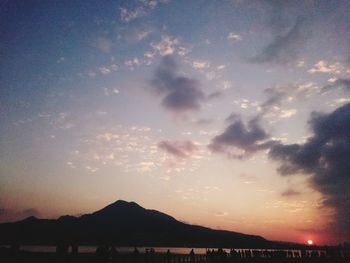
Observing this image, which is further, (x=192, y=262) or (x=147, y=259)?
(x=192, y=262)

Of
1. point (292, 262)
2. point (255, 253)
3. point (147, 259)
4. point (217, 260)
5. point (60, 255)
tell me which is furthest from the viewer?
point (255, 253)

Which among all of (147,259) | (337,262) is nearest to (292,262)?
(337,262)

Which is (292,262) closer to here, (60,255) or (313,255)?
(313,255)

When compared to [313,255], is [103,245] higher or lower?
higher

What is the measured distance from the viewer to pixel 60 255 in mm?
19141

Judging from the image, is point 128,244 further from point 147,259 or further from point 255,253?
point 147,259

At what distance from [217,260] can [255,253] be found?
77.5ft

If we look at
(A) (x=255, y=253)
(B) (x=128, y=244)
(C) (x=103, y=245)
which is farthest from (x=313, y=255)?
(B) (x=128, y=244)

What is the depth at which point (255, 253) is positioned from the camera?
62531 millimetres

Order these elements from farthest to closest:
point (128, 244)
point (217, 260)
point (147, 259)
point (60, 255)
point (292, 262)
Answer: point (128, 244)
point (292, 262)
point (217, 260)
point (147, 259)
point (60, 255)

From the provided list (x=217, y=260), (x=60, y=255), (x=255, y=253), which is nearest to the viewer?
(x=60, y=255)

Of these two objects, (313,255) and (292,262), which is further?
(313,255)

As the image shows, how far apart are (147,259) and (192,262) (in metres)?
11.6

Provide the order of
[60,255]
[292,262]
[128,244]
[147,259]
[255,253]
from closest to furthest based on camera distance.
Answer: [60,255]
[147,259]
[292,262]
[255,253]
[128,244]
